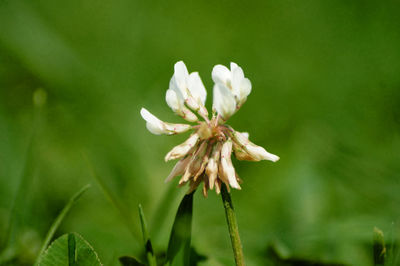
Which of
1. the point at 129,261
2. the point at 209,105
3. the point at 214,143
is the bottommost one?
the point at 129,261

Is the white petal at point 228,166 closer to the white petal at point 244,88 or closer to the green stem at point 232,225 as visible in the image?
the green stem at point 232,225

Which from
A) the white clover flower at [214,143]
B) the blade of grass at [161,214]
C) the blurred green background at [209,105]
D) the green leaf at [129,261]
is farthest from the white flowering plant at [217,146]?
the blade of grass at [161,214]

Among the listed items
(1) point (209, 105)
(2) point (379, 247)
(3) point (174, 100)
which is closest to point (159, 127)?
(3) point (174, 100)

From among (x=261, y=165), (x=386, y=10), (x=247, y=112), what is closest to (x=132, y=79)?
(x=247, y=112)

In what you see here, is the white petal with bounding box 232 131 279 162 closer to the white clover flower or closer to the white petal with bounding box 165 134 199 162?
the white clover flower

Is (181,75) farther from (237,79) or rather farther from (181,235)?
(181,235)

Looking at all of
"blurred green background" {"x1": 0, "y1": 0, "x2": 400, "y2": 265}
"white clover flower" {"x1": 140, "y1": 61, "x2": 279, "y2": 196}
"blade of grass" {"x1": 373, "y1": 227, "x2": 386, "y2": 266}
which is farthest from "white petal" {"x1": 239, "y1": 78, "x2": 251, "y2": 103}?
"blurred green background" {"x1": 0, "y1": 0, "x2": 400, "y2": 265}
